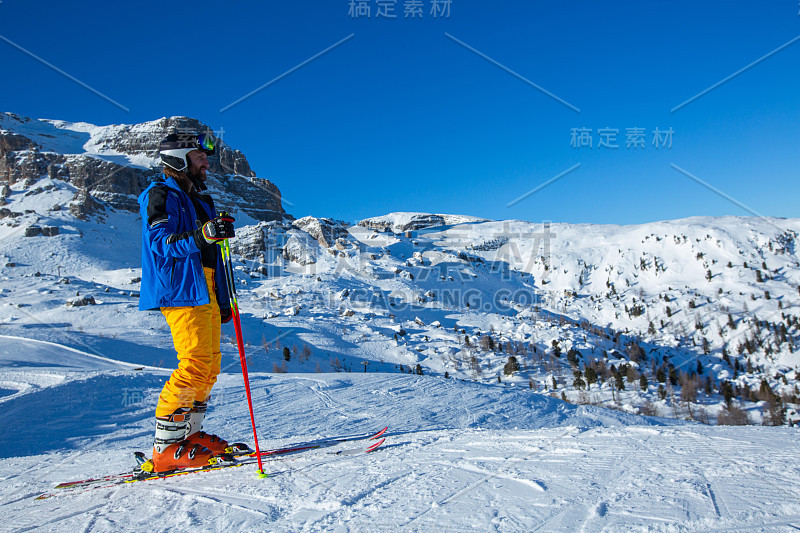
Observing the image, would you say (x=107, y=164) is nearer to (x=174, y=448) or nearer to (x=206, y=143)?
(x=206, y=143)

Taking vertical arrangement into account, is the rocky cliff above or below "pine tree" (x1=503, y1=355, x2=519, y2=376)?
above

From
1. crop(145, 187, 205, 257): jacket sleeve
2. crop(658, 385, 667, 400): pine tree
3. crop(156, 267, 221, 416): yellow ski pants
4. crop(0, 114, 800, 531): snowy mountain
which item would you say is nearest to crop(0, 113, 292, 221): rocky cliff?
crop(0, 114, 800, 531): snowy mountain

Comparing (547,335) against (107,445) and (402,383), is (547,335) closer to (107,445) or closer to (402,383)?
(402,383)

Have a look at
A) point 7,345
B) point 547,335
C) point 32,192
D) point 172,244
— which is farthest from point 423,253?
point 172,244

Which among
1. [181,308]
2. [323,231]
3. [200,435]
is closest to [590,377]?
[323,231]

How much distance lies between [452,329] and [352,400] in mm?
67678

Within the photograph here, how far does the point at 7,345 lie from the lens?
42.4ft

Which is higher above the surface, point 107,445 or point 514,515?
point 514,515

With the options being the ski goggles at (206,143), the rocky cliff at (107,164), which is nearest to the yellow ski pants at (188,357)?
the ski goggles at (206,143)

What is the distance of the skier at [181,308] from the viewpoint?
11.2ft

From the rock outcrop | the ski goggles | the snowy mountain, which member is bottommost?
the snowy mountain

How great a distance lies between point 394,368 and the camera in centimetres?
4638

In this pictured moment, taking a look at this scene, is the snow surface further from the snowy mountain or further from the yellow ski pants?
the yellow ski pants

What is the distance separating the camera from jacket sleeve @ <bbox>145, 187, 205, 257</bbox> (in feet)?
11.1
